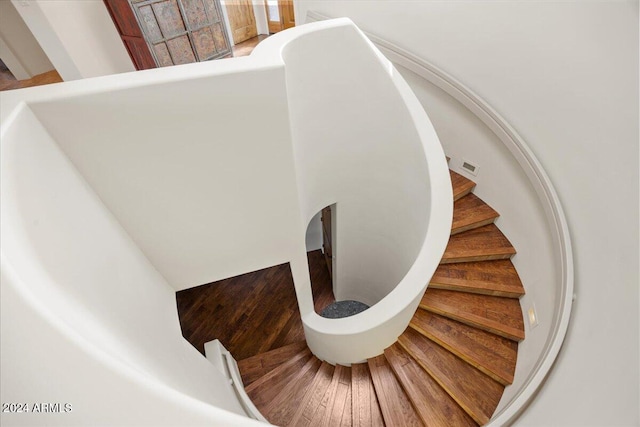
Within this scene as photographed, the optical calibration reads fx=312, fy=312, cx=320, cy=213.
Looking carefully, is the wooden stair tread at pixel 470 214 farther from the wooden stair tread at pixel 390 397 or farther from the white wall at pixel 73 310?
the white wall at pixel 73 310

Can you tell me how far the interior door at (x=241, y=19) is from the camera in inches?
251

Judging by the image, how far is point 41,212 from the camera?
4.30 feet

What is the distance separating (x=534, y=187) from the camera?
260 centimetres

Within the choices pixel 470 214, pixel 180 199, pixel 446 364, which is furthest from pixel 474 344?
pixel 180 199

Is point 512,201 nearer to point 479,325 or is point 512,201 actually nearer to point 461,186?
point 461,186

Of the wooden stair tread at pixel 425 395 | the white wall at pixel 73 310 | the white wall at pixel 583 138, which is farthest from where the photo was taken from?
the wooden stair tread at pixel 425 395

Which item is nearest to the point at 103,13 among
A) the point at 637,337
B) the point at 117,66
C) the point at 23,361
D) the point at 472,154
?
the point at 117,66

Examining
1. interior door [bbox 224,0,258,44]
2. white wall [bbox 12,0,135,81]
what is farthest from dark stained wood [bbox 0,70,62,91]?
interior door [bbox 224,0,258,44]

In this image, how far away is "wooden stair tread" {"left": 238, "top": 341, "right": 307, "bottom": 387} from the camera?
3.74 metres

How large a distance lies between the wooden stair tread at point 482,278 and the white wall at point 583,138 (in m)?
0.87

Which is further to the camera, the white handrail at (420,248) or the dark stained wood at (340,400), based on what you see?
the dark stained wood at (340,400)

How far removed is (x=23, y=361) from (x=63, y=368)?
4.2 inches

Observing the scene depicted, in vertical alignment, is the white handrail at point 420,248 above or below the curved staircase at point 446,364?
above

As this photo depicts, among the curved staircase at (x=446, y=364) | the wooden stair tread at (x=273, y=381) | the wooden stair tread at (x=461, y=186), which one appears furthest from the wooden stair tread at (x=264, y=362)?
the wooden stair tread at (x=461, y=186)
